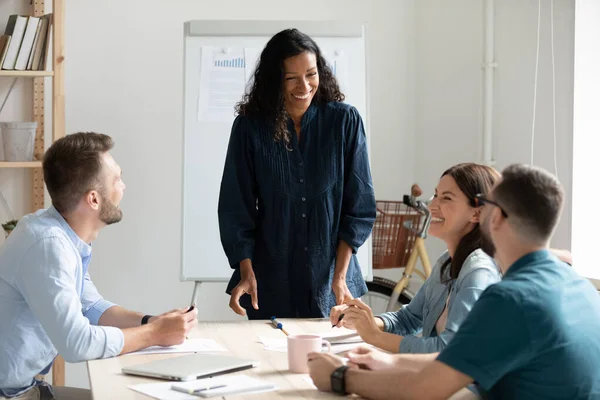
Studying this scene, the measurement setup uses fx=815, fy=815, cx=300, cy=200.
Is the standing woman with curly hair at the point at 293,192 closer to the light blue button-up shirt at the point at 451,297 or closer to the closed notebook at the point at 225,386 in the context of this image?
the light blue button-up shirt at the point at 451,297

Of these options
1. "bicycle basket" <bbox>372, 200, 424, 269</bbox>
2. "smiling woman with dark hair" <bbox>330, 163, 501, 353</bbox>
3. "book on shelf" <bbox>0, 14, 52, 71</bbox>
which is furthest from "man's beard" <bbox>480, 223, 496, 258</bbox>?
"book on shelf" <bbox>0, 14, 52, 71</bbox>

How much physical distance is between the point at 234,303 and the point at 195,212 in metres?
1.11

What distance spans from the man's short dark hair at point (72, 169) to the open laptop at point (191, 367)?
52 centimetres

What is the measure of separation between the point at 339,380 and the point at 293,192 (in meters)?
1.08

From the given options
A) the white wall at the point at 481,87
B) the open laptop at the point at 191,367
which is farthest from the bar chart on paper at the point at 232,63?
the open laptop at the point at 191,367

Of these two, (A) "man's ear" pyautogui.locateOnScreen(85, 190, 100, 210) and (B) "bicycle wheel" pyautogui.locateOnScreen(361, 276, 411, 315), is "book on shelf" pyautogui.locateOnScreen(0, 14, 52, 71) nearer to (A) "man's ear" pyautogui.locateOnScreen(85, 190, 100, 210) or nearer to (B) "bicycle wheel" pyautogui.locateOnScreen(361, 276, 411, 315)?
(A) "man's ear" pyautogui.locateOnScreen(85, 190, 100, 210)

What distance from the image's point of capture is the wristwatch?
1486 millimetres

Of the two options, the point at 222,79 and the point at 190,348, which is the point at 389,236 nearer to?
the point at 222,79

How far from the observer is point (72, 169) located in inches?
78.7

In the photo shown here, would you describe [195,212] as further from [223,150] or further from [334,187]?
[334,187]

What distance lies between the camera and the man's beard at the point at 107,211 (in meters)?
2.04

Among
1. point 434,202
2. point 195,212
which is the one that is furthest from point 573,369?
point 195,212

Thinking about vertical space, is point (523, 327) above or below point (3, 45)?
below

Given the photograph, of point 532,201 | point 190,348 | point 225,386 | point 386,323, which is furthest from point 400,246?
point 532,201
